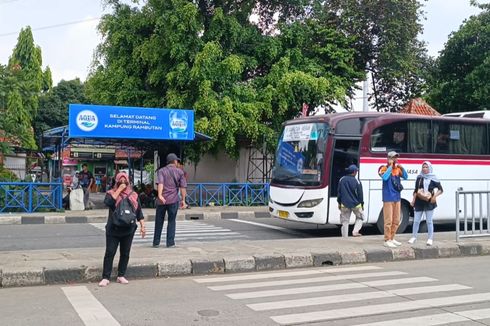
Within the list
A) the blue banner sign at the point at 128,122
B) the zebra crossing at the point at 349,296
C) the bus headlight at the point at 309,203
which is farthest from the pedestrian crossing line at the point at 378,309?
the blue banner sign at the point at 128,122

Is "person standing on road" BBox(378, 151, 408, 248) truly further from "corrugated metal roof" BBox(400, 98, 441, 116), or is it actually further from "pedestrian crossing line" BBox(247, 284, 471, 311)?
"corrugated metal roof" BBox(400, 98, 441, 116)

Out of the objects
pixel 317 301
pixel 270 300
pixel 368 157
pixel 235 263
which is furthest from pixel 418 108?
pixel 270 300

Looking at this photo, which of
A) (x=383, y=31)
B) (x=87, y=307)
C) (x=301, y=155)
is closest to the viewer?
(x=87, y=307)

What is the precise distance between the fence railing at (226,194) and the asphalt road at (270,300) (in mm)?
11757

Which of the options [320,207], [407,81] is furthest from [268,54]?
[320,207]

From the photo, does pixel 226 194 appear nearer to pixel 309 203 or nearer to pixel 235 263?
pixel 309 203

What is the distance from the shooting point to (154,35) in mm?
20234

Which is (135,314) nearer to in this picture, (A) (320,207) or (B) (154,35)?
(A) (320,207)

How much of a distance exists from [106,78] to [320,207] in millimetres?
13325

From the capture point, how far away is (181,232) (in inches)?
521

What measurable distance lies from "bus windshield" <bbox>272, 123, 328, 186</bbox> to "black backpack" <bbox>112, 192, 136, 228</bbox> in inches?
223

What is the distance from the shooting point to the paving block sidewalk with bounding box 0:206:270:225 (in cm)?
1548

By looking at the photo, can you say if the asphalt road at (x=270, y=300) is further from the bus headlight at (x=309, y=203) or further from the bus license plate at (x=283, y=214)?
the bus license plate at (x=283, y=214)

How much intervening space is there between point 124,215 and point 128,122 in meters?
10.5
